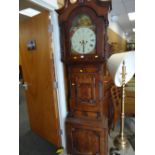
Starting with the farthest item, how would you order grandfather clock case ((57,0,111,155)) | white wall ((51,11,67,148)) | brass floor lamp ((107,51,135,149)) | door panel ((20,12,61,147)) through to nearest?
door panel ((20,12,61,147)) → white wall ((51,11,67,148)) → brass floor lamp ((107,51,135,149)) → grandfather clock case ((57,0,111,155))

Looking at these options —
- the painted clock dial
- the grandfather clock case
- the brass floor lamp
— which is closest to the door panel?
the grandfather clock case

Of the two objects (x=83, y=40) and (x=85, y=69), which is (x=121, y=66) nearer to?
(x=85, y=69)

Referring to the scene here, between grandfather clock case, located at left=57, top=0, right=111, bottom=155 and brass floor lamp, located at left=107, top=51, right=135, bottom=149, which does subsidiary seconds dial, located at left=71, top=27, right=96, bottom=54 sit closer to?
grandfather clock case, located at left=57, top=0, right=111, bottom=155

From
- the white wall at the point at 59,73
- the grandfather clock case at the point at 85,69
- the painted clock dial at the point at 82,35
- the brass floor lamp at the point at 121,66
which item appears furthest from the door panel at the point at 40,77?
the brass floor lamp at the point at 121,66

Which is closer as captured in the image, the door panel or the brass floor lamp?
the brass floor lamp

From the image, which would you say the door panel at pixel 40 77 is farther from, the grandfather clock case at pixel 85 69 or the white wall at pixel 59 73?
the grandfather clock case at pixel 85 69

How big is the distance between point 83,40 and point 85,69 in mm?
326

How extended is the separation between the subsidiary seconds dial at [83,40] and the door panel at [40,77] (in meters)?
0.37

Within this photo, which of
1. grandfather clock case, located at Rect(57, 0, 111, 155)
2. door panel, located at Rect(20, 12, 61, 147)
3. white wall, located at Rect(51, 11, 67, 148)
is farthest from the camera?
door panel, located at Rect(20, 12, 61, 147)

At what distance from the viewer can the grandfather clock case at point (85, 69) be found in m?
1.46

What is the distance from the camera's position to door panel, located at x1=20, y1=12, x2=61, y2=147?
1835 mm
